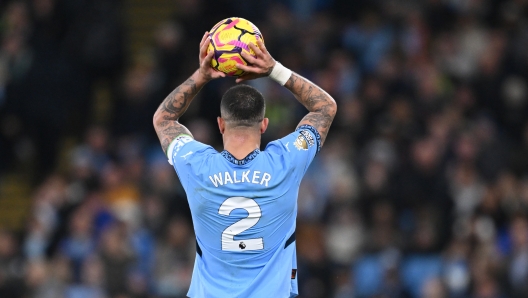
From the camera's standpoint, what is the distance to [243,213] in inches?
217

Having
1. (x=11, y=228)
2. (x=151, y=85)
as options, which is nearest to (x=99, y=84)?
(x=151, y=85)

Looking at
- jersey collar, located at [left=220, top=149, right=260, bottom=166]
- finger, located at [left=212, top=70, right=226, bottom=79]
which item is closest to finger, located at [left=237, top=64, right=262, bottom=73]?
finger, located at [left=212, top=70, right=226, bottom=79]

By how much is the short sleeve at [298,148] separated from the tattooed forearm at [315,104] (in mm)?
142

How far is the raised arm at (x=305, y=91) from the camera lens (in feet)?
18.7

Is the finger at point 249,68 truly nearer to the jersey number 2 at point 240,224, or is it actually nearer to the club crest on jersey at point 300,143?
the club crest on jersey at point 300,143

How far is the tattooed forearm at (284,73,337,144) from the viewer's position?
5922mm

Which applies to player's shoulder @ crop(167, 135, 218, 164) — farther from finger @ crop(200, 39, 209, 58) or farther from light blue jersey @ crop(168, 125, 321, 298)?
finger @ crop(200, 39, 209, 58)

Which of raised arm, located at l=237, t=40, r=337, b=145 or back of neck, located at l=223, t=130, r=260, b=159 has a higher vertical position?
raised arm, located at l=237, t=40, r=337, b=145

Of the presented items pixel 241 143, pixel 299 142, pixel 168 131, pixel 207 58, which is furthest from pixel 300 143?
pixel 168 131

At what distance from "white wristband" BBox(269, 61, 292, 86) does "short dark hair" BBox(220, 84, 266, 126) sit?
0.37m

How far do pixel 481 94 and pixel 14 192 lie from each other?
783 cm

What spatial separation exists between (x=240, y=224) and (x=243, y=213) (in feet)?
0.23

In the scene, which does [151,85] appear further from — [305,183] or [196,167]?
[196,167]

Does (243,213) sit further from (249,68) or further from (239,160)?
(249,68)
